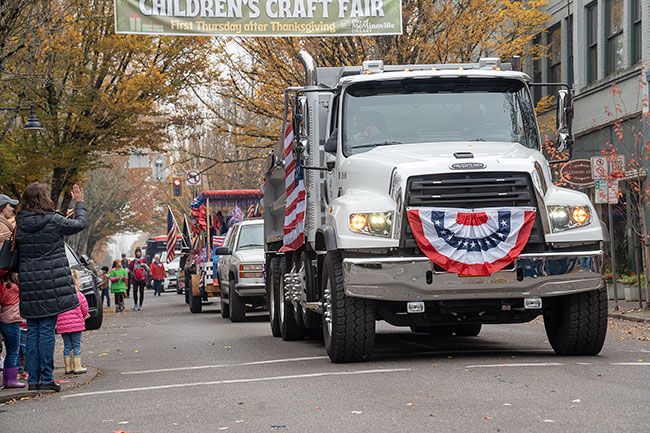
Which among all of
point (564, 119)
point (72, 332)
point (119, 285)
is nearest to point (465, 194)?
point (564, 119)

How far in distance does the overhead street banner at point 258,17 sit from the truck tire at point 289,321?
21.6 ft

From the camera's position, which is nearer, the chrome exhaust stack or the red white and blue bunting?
the red white and blue bunting

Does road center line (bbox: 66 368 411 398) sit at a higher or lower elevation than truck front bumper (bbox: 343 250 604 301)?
lower

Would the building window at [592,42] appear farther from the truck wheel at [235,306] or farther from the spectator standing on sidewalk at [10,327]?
the spectator standing on sidewalk at [10,327]

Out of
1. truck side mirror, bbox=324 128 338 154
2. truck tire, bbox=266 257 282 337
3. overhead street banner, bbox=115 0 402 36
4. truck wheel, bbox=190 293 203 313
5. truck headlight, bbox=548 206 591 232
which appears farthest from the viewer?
truck wheel, bbox=190 293 203 313

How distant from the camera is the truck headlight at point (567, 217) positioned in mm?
13055

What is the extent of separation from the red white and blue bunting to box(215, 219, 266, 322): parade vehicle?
12.6 m

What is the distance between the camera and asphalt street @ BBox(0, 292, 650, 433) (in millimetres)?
9133

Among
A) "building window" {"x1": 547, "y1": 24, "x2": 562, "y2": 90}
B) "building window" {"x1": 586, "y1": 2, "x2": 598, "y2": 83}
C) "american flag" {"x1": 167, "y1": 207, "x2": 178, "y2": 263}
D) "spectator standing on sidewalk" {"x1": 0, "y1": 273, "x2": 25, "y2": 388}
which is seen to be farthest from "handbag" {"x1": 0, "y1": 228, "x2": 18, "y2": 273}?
"american flag" {"x1": 167, "y1": 207, "x2": 178, "y2": 263}

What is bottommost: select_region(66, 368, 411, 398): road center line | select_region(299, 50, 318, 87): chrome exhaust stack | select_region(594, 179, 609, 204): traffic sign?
select_region(66, 368, 411, 398): road center line

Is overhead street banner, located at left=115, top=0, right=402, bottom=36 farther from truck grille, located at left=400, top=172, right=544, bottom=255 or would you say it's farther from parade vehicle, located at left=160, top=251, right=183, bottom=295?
parade vehicle, located at left=160, top=251, right=183, bottom=295

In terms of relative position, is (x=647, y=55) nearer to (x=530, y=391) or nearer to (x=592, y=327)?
(x=592, y=327)

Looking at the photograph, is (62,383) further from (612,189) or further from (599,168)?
(599,168)

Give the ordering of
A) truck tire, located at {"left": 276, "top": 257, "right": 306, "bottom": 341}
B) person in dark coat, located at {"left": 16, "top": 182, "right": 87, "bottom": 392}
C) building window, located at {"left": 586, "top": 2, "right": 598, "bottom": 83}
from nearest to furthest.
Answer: person in dark coat, located at {"left": 16, "top": 182, "right": 87, "bottom": 392} < truck tire, located at {"left": 276, "top": 257, "right": 306, "bottom": 341} < building window, located at {"left": 586, "top": 2, "right": 598, "bottom": 83}
